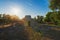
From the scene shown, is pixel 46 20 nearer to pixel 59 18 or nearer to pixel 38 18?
pixel 38 18

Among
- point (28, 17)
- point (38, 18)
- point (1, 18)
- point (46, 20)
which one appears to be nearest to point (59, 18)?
point (28, 17)

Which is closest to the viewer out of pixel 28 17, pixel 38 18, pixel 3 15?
pixel 28 17

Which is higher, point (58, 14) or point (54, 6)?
point (54, 6)

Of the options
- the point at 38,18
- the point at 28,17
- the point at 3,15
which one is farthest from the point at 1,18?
the point at 38,18

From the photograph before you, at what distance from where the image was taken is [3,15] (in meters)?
63.2

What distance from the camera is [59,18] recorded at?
23.7m

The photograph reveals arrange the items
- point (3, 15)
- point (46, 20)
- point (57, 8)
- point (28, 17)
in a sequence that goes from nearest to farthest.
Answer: point (57, 8) → point (28, 17) → point (3, 15) → point (46, 20)

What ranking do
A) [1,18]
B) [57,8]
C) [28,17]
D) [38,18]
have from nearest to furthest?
[57,8] → [28,17] → [1,18] → [38,18]

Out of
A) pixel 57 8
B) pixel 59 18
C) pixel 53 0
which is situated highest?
pixel 53 0

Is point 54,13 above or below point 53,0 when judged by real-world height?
below

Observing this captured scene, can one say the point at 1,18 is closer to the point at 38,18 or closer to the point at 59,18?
the point at 38,18

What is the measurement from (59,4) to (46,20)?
52.4m

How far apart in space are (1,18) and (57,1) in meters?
40.8

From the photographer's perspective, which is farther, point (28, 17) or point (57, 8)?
point (28, 17)
